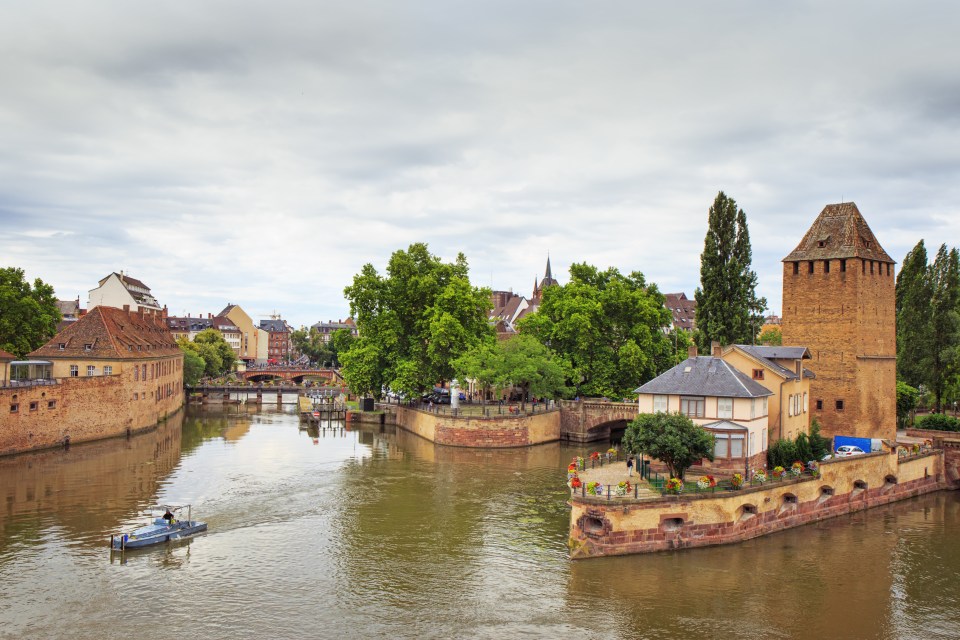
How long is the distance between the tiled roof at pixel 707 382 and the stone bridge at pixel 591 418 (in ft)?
71.2

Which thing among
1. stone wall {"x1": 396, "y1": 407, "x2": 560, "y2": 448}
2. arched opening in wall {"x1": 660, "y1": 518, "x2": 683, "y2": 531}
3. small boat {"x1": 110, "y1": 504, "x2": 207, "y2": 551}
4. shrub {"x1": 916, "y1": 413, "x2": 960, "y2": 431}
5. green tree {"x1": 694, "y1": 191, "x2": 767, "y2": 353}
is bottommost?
small boat {"x1": 110, "y1": 504, "x2": 207, "y2": 551}

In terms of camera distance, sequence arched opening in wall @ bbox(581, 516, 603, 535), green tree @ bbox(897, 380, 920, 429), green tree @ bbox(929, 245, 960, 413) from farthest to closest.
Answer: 1. green tree @ bbox(929, 245, 960, 413)
2. green tree @ bbox(897, 380, 920, 429)
3. arched opening in wall @ bbox(581, 516, 603, 535)

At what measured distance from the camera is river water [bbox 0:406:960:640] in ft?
80.4

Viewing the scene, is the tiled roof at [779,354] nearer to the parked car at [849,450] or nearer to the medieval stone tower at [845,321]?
the medieval stone tower at [845,321]

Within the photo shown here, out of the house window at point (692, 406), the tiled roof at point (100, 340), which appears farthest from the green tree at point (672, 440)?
the tiled roof at point (100, 340)

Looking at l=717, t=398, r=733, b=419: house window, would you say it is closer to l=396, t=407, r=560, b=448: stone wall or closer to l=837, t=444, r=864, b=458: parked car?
l=837, t=444, r=864, b=458: parked car

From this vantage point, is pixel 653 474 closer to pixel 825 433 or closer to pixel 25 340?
pixel 825 433

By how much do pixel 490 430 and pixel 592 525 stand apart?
1162 inches

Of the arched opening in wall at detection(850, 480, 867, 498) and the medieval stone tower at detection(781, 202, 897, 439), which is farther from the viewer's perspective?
the medieval stone tower at detection(781, 202, 897, 439)

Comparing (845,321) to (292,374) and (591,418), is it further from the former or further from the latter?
(292,374)

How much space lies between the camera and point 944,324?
2335 inches

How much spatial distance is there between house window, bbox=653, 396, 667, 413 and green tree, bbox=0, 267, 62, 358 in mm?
50475

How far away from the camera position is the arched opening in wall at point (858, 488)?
4003 cm

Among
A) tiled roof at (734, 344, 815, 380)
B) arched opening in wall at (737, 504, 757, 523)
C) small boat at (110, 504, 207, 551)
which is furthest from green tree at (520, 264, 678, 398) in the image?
small boat at (110, 504, 207, 551)
